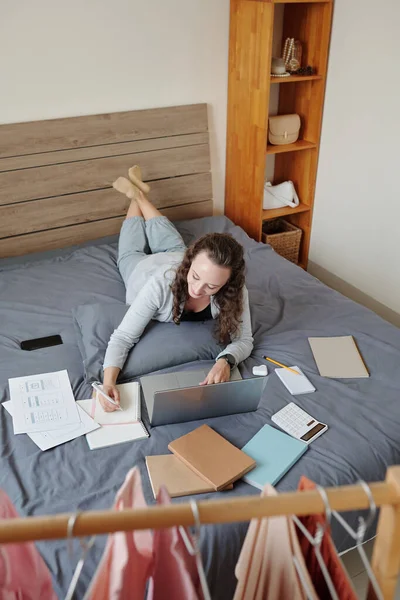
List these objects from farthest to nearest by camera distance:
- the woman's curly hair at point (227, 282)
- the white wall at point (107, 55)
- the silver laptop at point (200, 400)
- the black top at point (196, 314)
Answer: the white wall at point (107, 55), the black top at point (196, 314), the woman's curly hair at point (227, 282), the silver laptop at point (200, 400)

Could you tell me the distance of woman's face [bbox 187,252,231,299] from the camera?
182 cm

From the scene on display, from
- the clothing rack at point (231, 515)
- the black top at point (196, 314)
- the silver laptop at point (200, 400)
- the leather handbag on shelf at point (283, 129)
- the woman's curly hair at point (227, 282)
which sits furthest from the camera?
the leather handbag on shelf at point (283, 129)

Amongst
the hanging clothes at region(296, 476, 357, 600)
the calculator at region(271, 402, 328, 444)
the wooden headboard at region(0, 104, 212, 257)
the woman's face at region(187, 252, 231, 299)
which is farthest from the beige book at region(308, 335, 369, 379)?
the wooden headboard at region(0, 104, 212, 257)

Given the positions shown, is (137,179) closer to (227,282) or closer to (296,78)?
(296,78)

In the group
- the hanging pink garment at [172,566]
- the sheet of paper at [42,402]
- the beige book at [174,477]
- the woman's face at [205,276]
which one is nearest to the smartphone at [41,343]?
the sheet of paper at [42,402]

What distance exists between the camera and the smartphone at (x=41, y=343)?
216 centimetres

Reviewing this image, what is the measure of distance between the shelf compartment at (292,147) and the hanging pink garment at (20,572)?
2470mm

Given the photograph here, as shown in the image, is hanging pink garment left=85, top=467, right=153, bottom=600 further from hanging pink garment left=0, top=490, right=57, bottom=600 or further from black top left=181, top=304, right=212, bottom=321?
black top left=181, top=304, right=212, bottom=321

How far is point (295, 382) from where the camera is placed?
1966 mm

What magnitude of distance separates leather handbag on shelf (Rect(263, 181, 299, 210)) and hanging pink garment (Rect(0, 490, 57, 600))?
8.61 ft

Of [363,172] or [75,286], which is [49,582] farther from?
[363,172]

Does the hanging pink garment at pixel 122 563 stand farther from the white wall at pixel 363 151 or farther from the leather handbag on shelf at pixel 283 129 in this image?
the leather handbag on shelf at pixel 283 129

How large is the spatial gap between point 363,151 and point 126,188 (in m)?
1.22

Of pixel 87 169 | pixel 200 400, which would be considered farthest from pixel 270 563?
pixel 87 169
